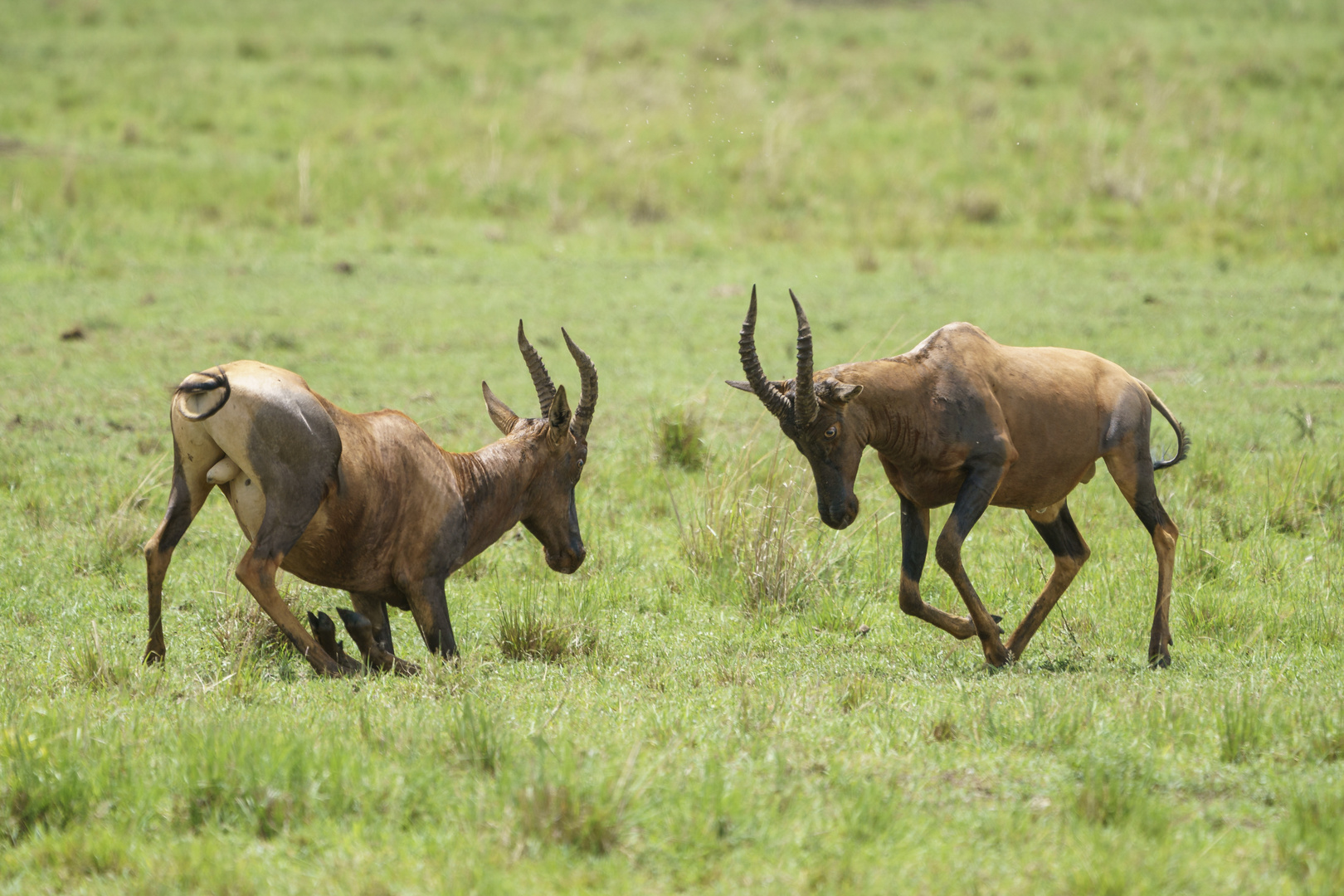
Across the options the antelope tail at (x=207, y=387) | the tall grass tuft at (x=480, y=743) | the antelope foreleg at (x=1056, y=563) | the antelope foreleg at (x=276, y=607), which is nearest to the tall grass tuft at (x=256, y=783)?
the tall grass tuft at (x=480, y=743)

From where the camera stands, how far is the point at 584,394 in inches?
272

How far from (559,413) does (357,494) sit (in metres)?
1.10

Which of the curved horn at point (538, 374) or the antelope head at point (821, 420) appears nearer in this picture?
the antelope head at point (821, 420)

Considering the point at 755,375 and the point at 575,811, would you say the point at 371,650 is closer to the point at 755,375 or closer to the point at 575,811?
the point at 755,375

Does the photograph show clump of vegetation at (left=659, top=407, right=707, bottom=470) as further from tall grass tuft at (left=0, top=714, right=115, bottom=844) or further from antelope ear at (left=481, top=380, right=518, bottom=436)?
tall grass tuft at (left=0, top=714, right=115, bottom=844)

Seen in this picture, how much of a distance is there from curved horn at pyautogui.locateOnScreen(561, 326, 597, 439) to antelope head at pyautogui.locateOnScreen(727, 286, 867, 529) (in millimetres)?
694

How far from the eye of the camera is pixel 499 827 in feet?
14.0

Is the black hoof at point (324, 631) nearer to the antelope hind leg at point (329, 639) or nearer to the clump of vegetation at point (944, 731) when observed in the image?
the antelope hind leg at point (329, 639)

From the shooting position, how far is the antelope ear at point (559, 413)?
22.2 feet

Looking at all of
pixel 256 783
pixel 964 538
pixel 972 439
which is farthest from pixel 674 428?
pixel 256 783

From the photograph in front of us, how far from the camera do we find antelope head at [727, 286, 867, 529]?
6219mm

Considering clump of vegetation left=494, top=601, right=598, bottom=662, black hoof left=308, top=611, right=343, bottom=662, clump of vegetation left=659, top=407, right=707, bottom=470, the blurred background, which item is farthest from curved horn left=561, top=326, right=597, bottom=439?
the blurred background

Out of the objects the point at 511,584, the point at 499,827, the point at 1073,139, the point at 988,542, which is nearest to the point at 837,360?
the point at 988,542

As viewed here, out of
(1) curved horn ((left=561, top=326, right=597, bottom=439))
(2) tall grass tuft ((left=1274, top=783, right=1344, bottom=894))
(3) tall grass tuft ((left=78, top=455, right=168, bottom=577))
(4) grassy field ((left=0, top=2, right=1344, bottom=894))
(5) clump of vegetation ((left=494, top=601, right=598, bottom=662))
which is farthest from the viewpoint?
(3) tall grass tuft ((left=78, top=455, right=168, bottom=577))
